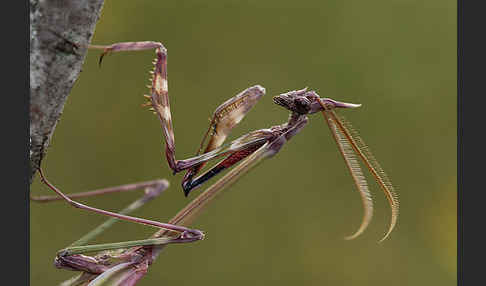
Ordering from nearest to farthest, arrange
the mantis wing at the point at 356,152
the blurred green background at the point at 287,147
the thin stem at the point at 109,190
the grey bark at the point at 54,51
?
1. the grey bark at the point at 54,51
2. the mantis wing at the point at 356,152
3. the thin stem at the point at 109,190
4. the blurred green background at the point at 287,147

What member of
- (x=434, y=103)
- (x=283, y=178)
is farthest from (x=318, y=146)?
(x=434, y=103)

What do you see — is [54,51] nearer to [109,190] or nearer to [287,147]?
[109,190]

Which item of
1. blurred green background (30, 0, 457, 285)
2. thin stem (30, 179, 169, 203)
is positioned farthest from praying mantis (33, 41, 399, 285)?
blurred green background (30, 0, 457, 285)

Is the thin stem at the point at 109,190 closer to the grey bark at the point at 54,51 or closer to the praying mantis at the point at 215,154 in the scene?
the praying mantis at the point at 215,154

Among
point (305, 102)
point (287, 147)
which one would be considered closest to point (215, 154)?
point (305, 102)

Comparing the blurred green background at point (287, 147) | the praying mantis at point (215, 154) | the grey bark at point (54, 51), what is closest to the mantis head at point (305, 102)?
the praying mantis at point (215, 154)

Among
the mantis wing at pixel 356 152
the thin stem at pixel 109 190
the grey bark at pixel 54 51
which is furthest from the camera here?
the thin stem at pixel 109 190

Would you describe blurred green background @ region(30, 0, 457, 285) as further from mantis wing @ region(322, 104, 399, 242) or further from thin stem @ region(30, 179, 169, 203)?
Result: mantis wing @ region(322, 104, 399, 242)

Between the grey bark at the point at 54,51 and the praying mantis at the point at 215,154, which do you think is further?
the praying mantis at the point at 215,154
